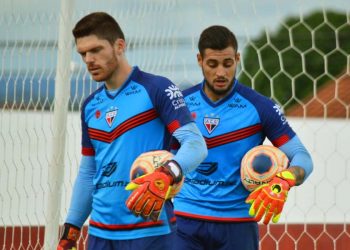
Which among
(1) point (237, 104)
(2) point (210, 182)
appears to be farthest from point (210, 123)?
(2) point (210, 182)

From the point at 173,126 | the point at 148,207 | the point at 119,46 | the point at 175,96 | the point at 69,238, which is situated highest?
the point at 119,46

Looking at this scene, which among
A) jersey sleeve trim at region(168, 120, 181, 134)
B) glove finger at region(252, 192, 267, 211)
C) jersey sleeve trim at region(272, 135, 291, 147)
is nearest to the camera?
Result: jersey sleeve trim at region(168, 120, 181, 134)

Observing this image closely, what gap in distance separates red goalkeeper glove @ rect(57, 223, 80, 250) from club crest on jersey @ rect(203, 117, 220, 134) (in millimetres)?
1068

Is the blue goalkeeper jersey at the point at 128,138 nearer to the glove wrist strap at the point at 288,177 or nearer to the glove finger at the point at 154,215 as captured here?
the glove finger at the point at 154,215

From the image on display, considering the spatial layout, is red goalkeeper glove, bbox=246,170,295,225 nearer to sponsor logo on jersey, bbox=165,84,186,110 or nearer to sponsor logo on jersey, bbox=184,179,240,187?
sponsor logo on jersey, bbox=165,84,186,110

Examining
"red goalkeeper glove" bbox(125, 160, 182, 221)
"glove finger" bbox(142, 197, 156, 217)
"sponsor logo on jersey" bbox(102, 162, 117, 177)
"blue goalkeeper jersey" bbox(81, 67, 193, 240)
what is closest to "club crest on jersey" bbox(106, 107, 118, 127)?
"blue goalkeeper jersey" bbox(81, 67, 193, 240)

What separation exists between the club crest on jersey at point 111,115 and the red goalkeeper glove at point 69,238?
0.56 meters

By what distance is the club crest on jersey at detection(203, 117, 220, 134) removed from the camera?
5.11m

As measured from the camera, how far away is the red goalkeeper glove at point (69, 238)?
4324mm

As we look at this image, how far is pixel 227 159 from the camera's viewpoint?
5.01 metres

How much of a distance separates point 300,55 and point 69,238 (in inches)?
112

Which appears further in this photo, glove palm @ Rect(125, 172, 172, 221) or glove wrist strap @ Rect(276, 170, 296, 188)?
glove wrist strap @ Rect(276, 170, 296, 188)

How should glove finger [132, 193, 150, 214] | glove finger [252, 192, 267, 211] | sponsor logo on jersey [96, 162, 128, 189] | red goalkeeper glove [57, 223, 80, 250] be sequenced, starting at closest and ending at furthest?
glove finger [132, 193, 150, 214], sponsor logo on jersey [96, 162, 128, 189], glove finger [252, 192, 267, 211], red goalkeeper glove [57, 223, 80, 250]

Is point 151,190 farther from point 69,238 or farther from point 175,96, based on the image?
point 69,238
